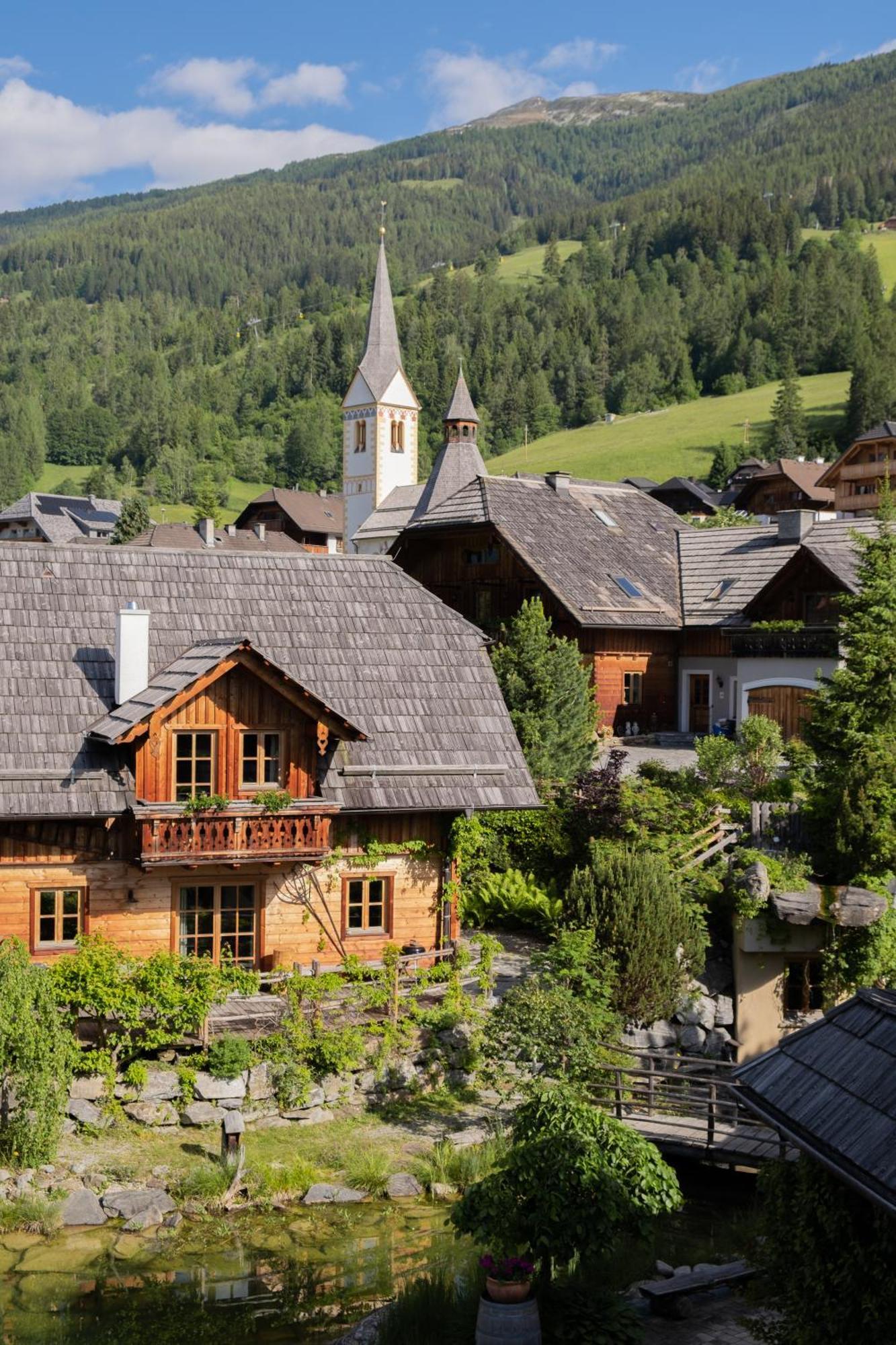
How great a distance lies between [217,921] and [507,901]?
7.06m

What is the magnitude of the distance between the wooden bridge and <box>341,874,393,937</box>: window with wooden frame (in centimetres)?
483

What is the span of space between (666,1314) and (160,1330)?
18.0 ft

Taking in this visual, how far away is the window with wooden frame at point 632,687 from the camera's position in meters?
40.6

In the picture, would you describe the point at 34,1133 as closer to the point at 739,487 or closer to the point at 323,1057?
the point at 323,1057

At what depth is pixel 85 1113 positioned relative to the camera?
64.0 feet

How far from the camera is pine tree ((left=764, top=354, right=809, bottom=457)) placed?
11388cm

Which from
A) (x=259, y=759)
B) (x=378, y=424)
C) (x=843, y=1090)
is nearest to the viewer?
(x=843, y=1090)

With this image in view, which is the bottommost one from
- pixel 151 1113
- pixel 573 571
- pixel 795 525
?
pixel 151 1113

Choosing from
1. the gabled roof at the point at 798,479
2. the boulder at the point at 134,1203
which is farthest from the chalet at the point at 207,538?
the boulder at the point at 134,1203

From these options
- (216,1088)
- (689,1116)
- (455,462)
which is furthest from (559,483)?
(216,1088)

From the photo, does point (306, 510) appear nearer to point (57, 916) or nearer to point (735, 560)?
point (735, 560)

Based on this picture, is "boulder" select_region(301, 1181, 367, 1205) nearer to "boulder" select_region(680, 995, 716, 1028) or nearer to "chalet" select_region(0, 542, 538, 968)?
"chalet" select_region(0, 542, 538, 968)

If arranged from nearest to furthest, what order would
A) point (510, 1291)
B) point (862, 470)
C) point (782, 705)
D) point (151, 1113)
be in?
point (510, 1291)
point (151, 1113)
point (782, 705)
point (862, 470)

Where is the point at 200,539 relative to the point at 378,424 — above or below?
below
